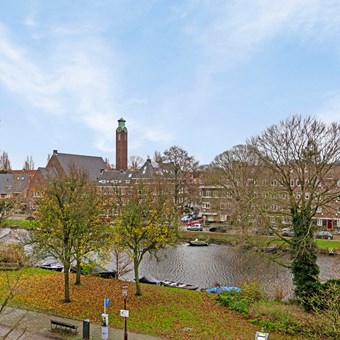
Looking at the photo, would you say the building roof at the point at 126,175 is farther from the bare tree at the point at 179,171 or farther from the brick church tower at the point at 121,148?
the bare tree at the point at 179,171

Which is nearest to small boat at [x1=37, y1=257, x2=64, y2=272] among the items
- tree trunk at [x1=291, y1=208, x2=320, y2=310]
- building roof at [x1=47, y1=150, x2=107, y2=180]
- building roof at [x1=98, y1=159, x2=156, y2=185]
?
tree trunk at [x1=291, y1=208, x2=320, y2=310]

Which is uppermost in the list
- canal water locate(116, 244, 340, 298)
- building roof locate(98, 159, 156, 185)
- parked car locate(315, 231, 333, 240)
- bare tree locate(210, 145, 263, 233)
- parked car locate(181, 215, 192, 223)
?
building roof locate(98, 159, 156, 185)

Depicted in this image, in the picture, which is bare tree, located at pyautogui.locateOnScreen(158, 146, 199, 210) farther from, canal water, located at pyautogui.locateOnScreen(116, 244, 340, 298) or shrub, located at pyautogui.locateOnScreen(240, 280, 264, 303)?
shrub, located at pyautogui.locateOnScreen(240, 280, 264, 303)

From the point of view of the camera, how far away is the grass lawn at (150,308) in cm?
1533

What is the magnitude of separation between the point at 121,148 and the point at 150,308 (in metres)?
75.9

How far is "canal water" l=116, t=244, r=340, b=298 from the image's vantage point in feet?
88.7

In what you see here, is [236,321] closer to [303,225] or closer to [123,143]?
[303,225]

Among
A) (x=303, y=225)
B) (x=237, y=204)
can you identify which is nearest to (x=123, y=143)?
(x=237, y=204)

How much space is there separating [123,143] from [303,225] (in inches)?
2942

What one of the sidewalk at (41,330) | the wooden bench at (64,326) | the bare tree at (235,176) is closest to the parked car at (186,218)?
the bare tree at (235,176)

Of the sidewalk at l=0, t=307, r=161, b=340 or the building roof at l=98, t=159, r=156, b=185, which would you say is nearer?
the sidewalk at l=0, t=307, r=161, b=340

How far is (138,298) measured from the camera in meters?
19.8

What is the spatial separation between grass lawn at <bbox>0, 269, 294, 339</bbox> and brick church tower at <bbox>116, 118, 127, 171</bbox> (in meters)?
69.2

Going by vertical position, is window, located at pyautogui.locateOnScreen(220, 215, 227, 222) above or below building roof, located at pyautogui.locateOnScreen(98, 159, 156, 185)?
below
